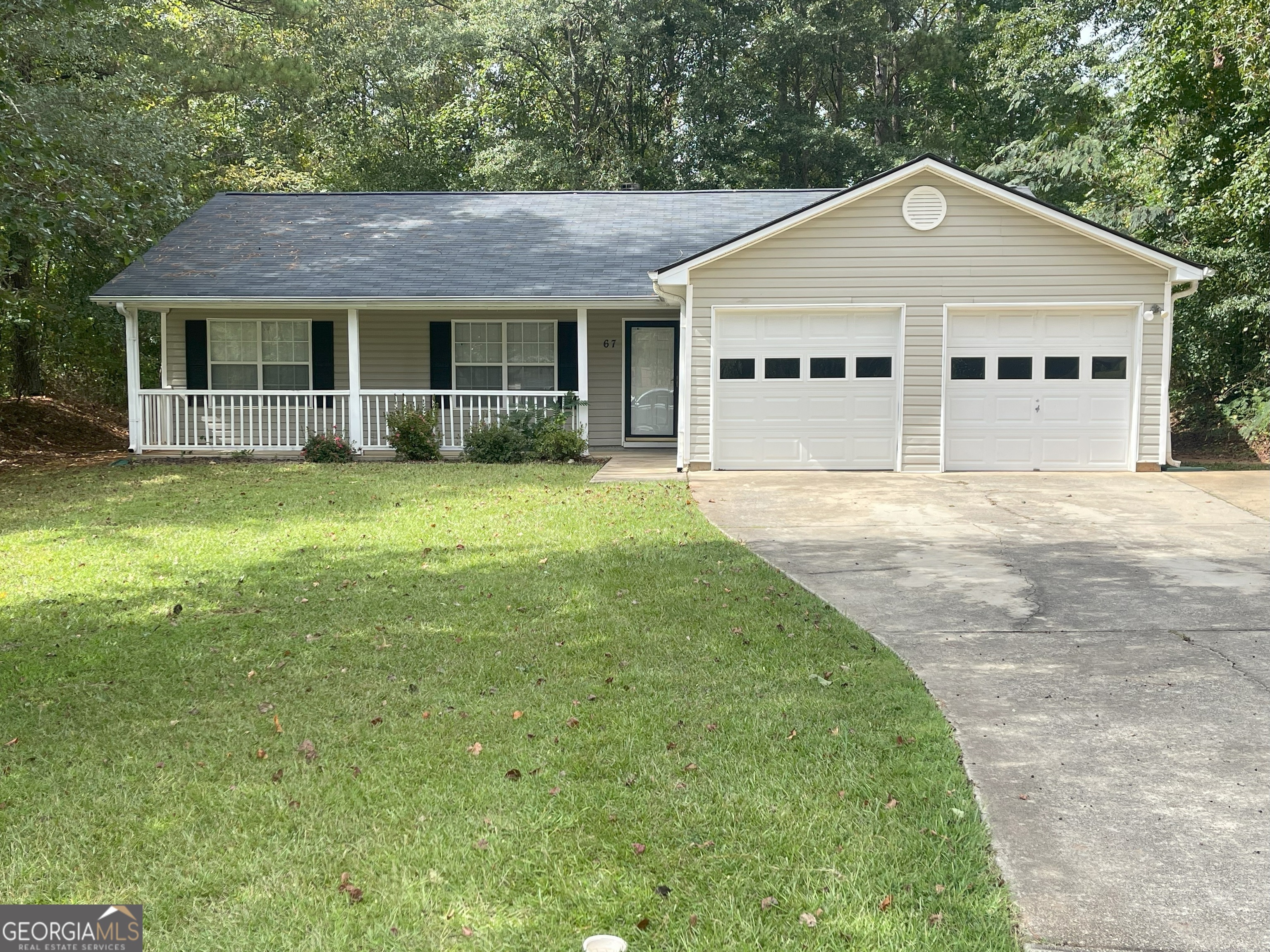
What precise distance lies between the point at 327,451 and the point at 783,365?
664 cm

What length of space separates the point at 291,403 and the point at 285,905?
14575mm

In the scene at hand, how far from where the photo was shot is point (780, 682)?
508 cm

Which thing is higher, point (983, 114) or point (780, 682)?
point (983, 114)

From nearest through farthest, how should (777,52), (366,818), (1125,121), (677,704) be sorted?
1. (366,818)
2. (677,704)
3. (1125,121)
4. (777,52)

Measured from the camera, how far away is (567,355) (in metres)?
16.9

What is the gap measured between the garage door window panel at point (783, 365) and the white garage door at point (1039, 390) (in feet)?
6.43

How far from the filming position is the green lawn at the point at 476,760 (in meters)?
3.06

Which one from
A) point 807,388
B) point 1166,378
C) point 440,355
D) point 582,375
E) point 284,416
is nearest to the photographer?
point 1166,378

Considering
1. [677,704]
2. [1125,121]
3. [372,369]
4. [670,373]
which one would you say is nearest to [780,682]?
[677,704]

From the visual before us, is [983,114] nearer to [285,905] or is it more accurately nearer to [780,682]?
[780,682]

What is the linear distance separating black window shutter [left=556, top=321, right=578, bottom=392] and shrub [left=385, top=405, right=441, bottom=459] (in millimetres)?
2352

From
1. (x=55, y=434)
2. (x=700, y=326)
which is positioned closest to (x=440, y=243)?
(x=700, y=326)

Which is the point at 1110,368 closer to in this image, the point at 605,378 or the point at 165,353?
the point at 605,378

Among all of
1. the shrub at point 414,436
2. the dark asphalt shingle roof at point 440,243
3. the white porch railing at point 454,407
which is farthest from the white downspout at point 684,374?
the shrub at point 414,436
